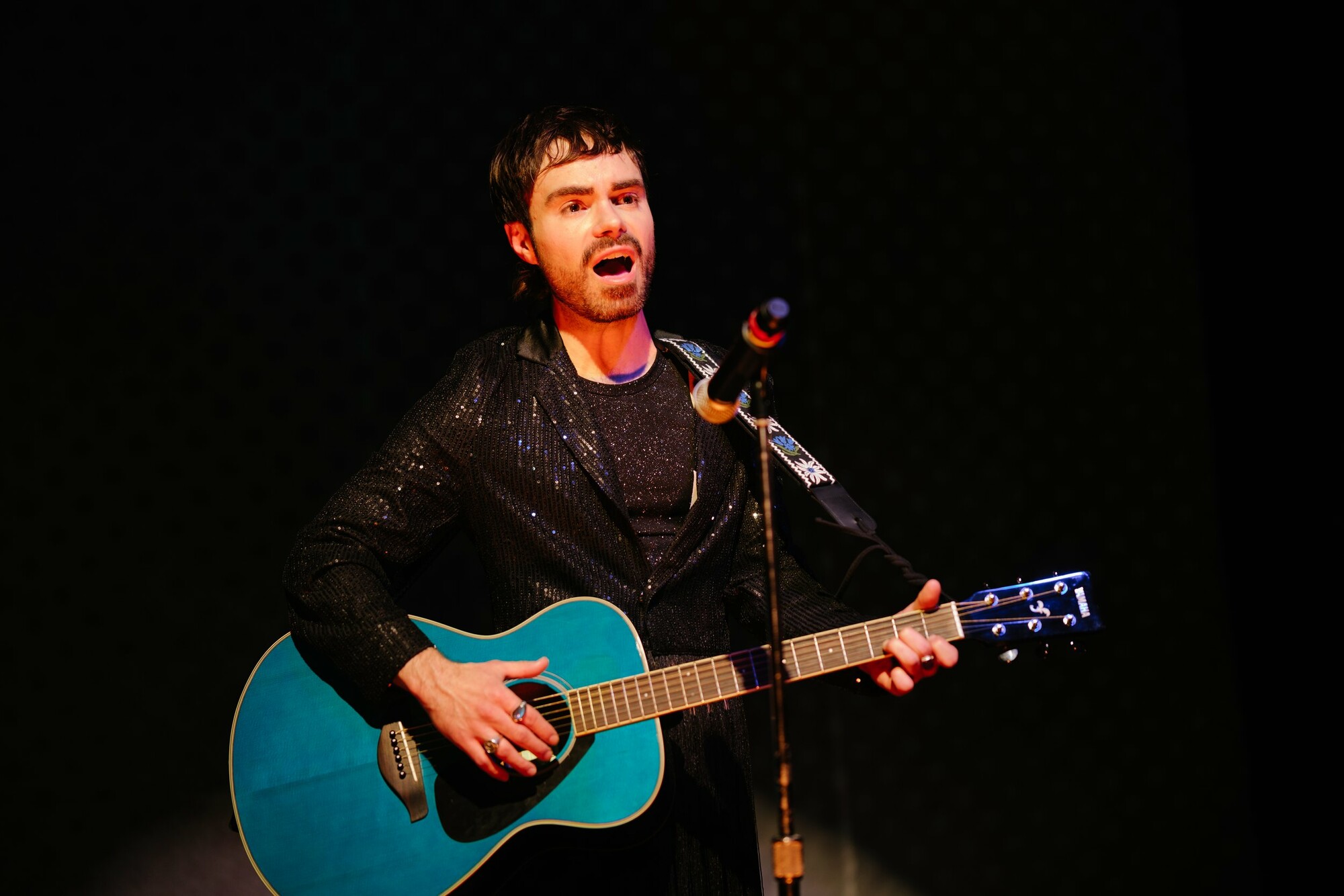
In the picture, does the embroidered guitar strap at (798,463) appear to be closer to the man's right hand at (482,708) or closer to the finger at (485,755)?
the man's right hand at (482,708)

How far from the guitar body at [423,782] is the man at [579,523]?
57 mm

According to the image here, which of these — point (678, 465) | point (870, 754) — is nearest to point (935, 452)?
point (870, 754)

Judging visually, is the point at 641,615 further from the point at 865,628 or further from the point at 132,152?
the point at 132,152

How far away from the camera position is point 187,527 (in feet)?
9.27

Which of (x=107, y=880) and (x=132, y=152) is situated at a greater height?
(x=132, y=152)

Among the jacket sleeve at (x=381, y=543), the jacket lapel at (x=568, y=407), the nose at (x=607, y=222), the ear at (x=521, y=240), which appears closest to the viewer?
the jacket sleeve at (x=381, y=543)

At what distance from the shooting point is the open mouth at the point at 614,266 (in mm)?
2162

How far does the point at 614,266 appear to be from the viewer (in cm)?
218

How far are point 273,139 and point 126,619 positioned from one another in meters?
1.46

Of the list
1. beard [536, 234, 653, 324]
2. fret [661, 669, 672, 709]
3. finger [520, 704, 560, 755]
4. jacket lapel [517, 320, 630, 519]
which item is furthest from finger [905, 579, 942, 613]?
beard [536, 234, 653, 324]

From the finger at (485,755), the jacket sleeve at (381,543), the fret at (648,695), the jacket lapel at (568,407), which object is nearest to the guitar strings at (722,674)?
the fret at (648,695)

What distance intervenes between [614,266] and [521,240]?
0.92ft

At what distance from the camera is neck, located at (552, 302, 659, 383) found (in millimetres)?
2215

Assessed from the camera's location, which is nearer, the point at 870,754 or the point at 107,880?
the point at 107,880
